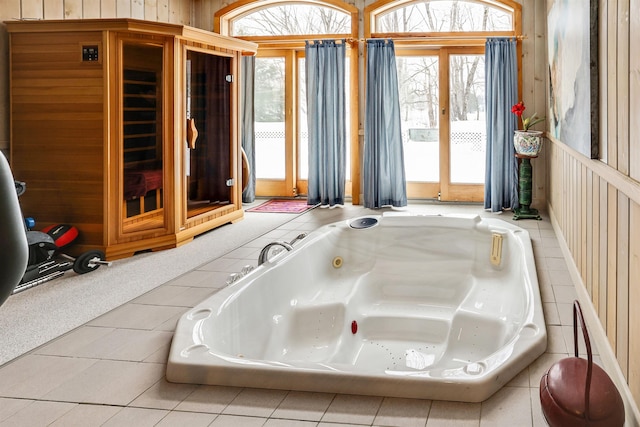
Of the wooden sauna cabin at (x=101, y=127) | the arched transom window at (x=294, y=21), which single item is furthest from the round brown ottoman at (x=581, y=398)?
the arched transom window at (x=294, y=21)

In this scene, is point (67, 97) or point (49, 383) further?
point (67, 97)

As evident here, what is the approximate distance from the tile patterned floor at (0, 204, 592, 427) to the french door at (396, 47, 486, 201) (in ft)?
13.5

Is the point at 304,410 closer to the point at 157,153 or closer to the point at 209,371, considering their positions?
the point at 209,371

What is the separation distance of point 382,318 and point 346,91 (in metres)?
3.70

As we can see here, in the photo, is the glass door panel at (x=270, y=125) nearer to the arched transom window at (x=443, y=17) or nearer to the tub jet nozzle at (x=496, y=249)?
the arched transom window at (x=443, y=17)

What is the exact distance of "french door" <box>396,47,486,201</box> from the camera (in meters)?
6.76

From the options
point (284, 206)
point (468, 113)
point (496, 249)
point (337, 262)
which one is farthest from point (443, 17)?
point (337, 262)

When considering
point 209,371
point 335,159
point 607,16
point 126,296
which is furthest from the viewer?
point 335,159

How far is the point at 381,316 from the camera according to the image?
3.90 m

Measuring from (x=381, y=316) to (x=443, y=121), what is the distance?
340 centimetres

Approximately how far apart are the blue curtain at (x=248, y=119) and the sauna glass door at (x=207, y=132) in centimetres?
122

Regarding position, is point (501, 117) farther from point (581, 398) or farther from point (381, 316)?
point (581, 398)

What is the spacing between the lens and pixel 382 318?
12.7 ft

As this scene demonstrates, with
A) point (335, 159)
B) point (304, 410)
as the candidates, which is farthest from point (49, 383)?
point (335, 159)
